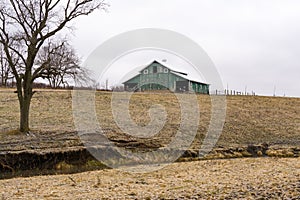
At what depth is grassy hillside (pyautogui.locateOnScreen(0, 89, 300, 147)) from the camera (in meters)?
20.4

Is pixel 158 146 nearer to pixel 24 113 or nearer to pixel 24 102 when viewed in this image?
pixel 24 113

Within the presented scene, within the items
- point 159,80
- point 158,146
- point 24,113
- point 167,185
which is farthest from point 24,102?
point 159,80

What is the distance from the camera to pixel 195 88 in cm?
4253

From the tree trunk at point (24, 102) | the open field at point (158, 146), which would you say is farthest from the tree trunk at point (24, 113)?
the open field at point (158, 146)

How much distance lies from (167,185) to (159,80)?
3138cm

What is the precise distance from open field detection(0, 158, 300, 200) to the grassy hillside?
551 cm

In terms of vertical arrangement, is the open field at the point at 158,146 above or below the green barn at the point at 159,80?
below

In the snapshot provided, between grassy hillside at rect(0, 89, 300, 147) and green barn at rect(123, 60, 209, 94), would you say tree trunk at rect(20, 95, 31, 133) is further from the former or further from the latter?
→ green barn at rect(123, 60, 209, 94)

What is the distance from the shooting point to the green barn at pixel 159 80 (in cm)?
3750

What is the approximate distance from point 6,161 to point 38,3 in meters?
8.66

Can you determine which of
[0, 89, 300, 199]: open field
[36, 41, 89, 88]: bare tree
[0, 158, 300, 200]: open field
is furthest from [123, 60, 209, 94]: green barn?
[0, 158, 300, 200]: open field

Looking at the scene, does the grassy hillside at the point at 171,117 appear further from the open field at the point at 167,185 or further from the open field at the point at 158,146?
the open field at the point at 167,185

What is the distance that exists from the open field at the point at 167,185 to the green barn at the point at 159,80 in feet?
78.0

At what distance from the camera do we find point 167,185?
9.99 m
